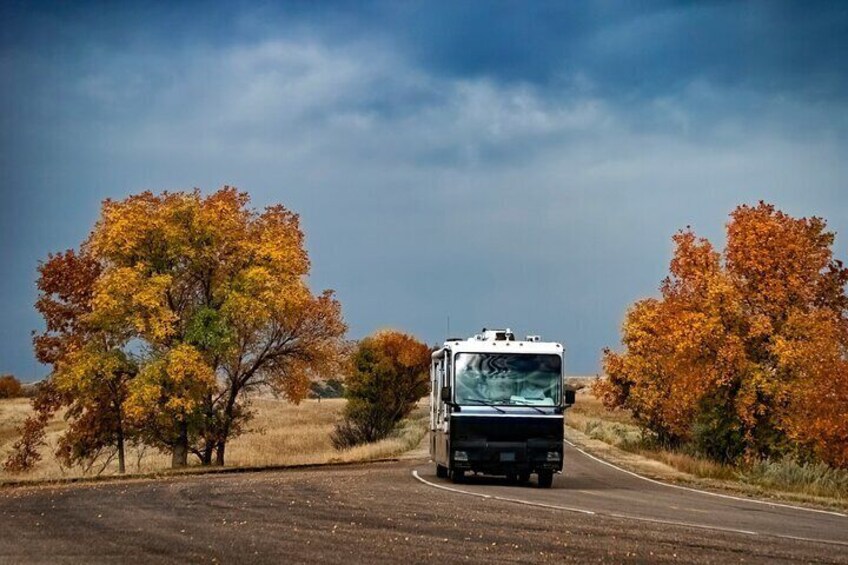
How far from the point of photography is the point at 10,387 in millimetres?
129750

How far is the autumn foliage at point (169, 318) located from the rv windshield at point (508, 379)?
14.0m

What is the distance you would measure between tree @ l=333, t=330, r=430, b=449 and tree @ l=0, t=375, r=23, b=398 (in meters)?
78.1

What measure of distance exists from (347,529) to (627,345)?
40.7 m

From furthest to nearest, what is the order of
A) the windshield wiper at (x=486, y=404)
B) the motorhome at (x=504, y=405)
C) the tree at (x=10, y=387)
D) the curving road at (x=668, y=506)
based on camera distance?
the tree at (x=10, y=387), the windshield wiper at (x=486, y=404), the motorhome at (x=504, y=405), the curving road at (x=668, y=506)

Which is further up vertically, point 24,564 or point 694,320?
point 694,320

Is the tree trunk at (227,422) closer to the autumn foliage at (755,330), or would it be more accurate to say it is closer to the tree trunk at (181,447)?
the tree trunk at (181,447)

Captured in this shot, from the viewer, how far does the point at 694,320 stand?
33.5 metres

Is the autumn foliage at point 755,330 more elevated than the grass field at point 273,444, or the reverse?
the autumn foliage at point 755,330

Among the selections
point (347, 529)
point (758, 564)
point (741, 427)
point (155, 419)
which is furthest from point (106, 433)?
point (758, 564)

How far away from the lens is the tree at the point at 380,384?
61553 millimetres

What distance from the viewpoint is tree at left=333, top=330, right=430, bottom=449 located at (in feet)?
202

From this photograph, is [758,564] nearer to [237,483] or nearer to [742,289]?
[237,483]

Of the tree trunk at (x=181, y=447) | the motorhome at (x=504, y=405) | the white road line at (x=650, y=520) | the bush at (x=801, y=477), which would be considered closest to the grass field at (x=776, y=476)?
the bush at (x=801, y=477)

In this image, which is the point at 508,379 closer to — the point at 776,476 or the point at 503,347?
the point at 503,347
